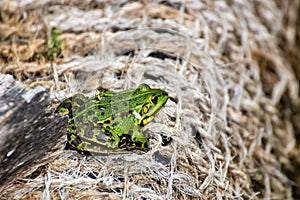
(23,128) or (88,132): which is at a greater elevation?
(23,128)

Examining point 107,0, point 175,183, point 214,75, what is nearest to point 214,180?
point 175,183

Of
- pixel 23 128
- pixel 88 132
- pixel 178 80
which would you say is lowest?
pixel 178 80

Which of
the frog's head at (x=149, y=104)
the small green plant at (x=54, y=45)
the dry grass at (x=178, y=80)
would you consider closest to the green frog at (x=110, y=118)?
the frog's head at (x=149, y=104)

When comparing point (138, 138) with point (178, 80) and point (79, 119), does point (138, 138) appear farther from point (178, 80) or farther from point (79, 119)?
point (178, 80)

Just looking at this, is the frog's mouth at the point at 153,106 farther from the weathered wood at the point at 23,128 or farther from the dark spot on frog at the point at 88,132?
the weathered wood at the point at 23,128

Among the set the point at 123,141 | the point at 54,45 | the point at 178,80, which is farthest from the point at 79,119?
the point at 54,45

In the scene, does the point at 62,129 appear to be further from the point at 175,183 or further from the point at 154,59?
the point at 154,59
